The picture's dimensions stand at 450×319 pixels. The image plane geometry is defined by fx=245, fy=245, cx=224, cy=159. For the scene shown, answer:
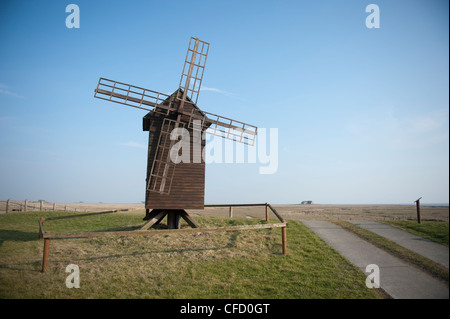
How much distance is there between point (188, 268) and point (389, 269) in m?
7.02

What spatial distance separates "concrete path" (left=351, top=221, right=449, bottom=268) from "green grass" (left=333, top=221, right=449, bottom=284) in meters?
0.27

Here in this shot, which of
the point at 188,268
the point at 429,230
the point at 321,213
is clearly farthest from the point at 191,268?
the point at 321,213

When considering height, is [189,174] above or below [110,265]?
above

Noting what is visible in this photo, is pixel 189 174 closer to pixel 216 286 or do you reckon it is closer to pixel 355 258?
pixel 216 286

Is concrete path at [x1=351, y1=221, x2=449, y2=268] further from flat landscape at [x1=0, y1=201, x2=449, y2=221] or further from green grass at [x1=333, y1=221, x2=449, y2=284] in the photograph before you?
flat landscape at [x1=0, y1=201, x2=449, y2=221]

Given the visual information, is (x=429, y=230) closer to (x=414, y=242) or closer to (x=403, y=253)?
(x=414, y=242)

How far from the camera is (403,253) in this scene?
9.54m

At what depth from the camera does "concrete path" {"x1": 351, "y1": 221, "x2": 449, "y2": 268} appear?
914 centimetres

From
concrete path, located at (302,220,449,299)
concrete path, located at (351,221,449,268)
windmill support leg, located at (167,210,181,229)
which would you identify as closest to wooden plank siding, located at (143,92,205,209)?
windmill support leg, located at (167,210,181,229)

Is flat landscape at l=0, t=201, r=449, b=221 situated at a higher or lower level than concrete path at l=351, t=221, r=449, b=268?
lower
